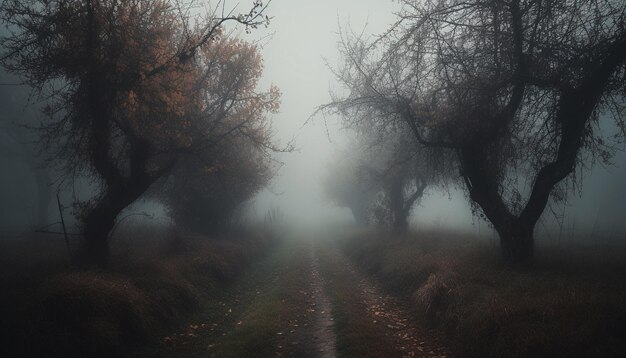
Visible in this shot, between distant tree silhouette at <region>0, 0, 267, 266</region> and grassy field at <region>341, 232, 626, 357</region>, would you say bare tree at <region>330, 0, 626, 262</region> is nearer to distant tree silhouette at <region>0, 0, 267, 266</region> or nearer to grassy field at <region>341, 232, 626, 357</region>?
grassy field at <region>341, 232, 626, 357</region>

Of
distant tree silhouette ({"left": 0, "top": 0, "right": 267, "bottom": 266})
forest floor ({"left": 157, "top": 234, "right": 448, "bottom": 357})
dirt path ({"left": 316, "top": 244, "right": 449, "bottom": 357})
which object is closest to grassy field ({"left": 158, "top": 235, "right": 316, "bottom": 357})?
forest floor ({"left": 157, "top": 234, "right": 448, "bottom": 357})

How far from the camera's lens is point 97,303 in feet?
25.7

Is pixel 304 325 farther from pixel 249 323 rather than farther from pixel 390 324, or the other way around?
pixel 390 324

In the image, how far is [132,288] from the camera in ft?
30.6

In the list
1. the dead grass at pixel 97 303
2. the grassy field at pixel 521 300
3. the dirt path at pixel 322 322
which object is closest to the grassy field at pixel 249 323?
the dirt path at pixel 322 322

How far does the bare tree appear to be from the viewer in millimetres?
9078

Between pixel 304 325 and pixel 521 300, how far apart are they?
577 cm

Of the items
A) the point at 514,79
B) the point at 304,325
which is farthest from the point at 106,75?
the point at 514,79

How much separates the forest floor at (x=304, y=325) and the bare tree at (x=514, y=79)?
16.5ft

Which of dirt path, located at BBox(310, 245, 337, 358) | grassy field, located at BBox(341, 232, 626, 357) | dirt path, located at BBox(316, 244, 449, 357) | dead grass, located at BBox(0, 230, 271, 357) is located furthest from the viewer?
dirt path, located at BBox(310, 245, 337, 358)

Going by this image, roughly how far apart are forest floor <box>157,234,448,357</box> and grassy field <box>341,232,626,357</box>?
0.84m

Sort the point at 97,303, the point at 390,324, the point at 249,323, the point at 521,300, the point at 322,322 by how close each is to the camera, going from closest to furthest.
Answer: the point at 521,300
the point at 97,303
the point at 249,323
the point at 390,324
the point at 322,322

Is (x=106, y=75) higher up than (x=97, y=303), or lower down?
higher up

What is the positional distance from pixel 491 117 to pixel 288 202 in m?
173
